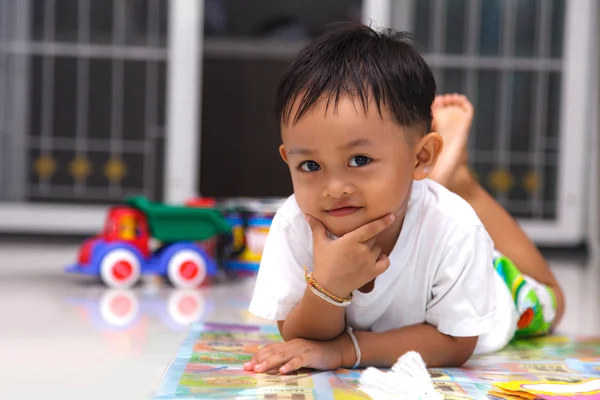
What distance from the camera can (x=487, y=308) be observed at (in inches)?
44.4

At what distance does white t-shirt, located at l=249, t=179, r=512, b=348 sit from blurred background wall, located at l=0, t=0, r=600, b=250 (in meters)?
2.12

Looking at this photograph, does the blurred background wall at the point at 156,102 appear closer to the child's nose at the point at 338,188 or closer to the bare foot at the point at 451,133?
the bare foot at the point at 451,133

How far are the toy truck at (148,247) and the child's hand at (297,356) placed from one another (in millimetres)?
1024

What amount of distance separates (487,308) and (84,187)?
8.12 ft

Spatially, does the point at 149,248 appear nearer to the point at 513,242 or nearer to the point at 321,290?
the point at 513,242

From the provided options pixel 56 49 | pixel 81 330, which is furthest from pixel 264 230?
pixel 56 49

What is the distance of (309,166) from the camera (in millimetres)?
1000

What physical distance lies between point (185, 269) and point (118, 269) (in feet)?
0.58

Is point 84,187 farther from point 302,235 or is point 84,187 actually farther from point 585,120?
point 302,235

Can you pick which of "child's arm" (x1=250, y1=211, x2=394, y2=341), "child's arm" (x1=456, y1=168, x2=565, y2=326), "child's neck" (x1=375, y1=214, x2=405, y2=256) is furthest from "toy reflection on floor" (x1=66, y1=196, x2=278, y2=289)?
"child's neck" (x1=375, y1=214, x2=405, y2=256)

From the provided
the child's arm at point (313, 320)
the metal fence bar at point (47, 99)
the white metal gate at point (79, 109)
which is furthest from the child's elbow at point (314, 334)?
the metal fence bar at point (47, 99)

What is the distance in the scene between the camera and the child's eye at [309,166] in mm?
996

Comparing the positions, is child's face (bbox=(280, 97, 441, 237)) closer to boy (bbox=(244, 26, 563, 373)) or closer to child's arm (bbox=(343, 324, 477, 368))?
boy (bbox=(244, 26, 563, 373))

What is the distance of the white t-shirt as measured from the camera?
43.8 inches
